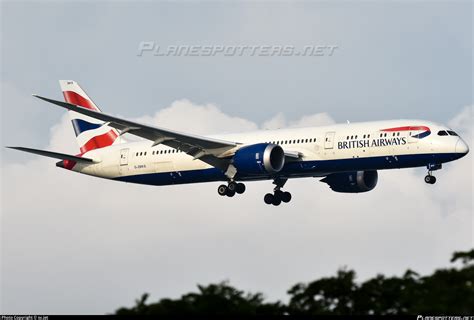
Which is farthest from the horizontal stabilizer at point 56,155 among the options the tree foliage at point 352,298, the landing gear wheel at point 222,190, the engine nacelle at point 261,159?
the tree foliage at point 352,298

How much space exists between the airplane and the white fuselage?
0.18 ft

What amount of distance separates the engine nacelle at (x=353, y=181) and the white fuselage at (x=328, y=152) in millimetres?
4644

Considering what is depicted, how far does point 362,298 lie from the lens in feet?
116

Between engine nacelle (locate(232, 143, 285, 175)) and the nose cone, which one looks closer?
the nose cone

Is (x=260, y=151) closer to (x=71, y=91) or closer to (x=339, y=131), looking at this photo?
(x=339, y=131)

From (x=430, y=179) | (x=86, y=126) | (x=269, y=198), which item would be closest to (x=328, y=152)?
(x=430, y=179)

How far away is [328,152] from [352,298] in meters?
26.3

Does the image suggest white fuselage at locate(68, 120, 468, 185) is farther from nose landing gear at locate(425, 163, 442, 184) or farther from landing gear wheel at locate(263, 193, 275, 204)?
landing gear wheel at locate(263, 193, 275, 204)

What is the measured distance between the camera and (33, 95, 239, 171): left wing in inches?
2432

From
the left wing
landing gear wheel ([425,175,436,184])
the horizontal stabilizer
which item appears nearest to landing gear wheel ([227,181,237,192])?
the left wing

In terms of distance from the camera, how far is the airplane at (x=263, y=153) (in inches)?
2350

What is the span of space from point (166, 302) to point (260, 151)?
29.8 metres

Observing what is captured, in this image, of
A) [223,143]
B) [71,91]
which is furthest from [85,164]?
[223,143]

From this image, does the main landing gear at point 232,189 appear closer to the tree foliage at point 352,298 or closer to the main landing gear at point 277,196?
the main landing gear at point 277,196
